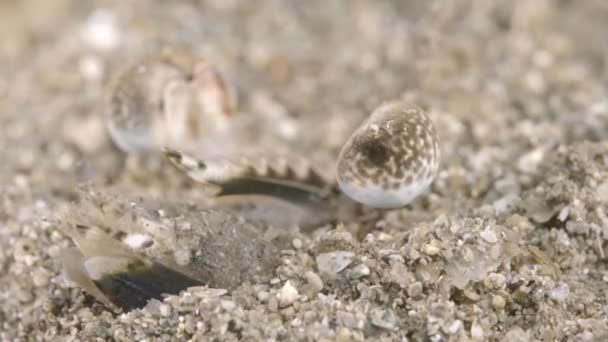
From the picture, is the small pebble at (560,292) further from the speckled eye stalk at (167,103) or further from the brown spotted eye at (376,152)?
the speckled eye stalk at (167,103)

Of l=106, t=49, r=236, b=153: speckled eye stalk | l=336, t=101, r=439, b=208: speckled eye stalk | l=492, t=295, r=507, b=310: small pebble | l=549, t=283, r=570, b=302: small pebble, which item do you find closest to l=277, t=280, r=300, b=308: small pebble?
l=336, t=101, r=439, b=208: speckled eye stalk

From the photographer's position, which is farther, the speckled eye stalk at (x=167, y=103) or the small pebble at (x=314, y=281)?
the speckled eye stalk at (x=167, y=103)

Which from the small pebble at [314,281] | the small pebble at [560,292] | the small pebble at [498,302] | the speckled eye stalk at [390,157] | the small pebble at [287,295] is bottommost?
the small pebble at [287,295]

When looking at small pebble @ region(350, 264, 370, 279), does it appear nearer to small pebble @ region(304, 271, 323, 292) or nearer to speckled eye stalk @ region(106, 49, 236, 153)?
small pebble @ region(304, 271, 323, 292)

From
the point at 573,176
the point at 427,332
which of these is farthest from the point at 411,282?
the point at 573,176

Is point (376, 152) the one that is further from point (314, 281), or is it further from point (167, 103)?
point (167, 103)

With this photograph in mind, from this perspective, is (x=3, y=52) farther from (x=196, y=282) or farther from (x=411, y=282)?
(x=411, y=282)

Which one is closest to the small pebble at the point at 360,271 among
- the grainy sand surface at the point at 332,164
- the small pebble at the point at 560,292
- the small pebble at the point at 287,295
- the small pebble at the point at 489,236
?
the grainy sand surface at the point at 332,164

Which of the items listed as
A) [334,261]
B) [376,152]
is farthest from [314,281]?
[376,152]
